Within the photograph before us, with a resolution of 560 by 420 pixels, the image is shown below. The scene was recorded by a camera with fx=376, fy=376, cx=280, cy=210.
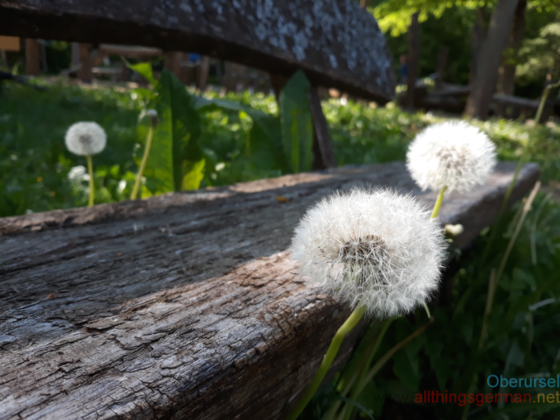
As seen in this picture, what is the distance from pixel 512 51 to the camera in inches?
487

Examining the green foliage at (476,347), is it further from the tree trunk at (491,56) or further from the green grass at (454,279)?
the tree trunk at (491,56)

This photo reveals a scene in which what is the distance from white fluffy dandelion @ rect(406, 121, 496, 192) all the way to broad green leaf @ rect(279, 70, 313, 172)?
1265mm

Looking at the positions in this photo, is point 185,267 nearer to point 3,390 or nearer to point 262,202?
point 3,390

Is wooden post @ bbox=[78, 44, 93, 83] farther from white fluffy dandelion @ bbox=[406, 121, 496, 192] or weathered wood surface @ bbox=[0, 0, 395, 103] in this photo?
white fluffy dandelion @ bbox=[406, 121, 496, 192]

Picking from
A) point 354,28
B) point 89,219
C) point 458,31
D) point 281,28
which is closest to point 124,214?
point 89,219

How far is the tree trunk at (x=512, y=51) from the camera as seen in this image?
991 centimetres

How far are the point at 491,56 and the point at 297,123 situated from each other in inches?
430

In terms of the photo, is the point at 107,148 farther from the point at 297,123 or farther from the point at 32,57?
the point at 32,57

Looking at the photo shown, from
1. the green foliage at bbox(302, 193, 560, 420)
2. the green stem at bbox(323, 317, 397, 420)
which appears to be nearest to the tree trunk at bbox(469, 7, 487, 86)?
the green foliage at bbox(302, 193, 560, 420)

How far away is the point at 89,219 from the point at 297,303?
31.1 inches

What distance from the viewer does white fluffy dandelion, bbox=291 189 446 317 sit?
1.87 feet

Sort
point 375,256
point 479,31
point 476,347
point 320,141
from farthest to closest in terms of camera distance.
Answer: point 479,31
point 320,141
point 476,347
point 375,256

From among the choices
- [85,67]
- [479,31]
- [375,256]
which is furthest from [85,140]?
[479,31]

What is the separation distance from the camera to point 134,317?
664mm
